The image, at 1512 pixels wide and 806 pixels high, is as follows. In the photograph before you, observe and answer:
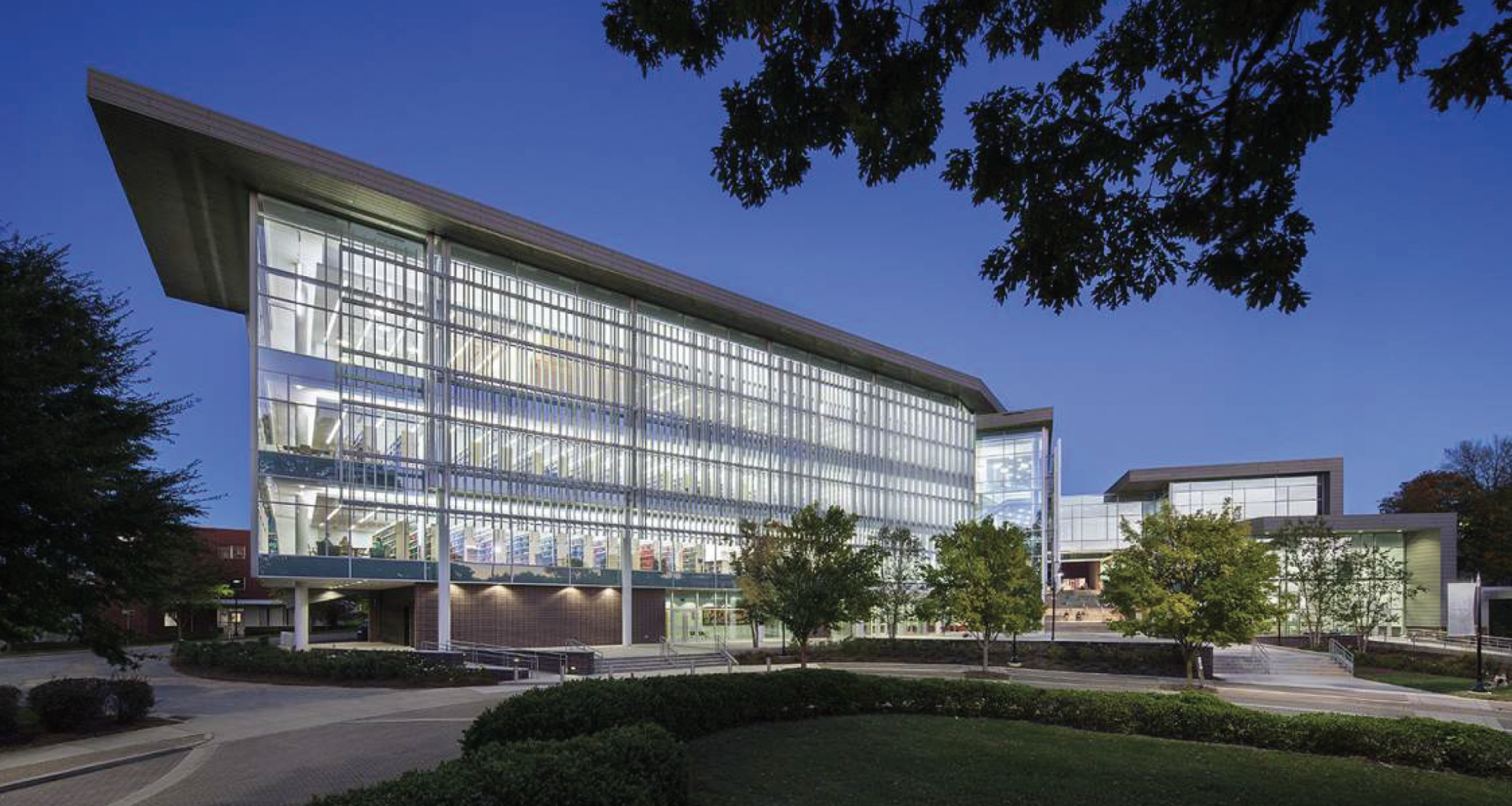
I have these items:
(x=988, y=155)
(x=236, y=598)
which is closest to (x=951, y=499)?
(x=236, y=598)

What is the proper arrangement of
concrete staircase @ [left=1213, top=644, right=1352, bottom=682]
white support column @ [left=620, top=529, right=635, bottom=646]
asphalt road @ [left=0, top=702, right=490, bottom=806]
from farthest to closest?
white support column @ [left=620, top=529, right=635, bottom=646] → concrete staircase @ [left=1213, top=644, right=1352, bottom=682] → asphalt road @ [left=0, top=702, right=490, bottom=806]

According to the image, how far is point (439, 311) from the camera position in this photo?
46969 millimetres

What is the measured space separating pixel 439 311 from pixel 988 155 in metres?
43.6

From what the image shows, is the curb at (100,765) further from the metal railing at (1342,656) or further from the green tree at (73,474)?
the metal railing at (1342,656)

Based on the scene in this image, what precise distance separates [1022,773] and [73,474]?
18.0 m

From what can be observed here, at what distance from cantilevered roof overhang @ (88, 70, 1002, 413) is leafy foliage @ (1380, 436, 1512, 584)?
183ft

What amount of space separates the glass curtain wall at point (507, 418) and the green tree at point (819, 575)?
20632mm

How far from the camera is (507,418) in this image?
Result: 162ft

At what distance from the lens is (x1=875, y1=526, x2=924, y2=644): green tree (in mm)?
56594

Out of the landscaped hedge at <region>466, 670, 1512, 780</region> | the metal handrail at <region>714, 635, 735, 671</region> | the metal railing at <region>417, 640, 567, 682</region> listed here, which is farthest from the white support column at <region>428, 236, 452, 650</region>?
the landscaped hedge at <region>466, 670, 1512, 780</region>

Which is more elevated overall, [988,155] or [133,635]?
[988,155]

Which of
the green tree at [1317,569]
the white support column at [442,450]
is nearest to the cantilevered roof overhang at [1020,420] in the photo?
the green tree at [1317,569]

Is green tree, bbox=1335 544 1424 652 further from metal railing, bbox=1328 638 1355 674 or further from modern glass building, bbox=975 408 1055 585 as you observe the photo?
modern glass building, bbox=975 408 1055 585

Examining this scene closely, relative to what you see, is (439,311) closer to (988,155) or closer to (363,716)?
(363,716)
